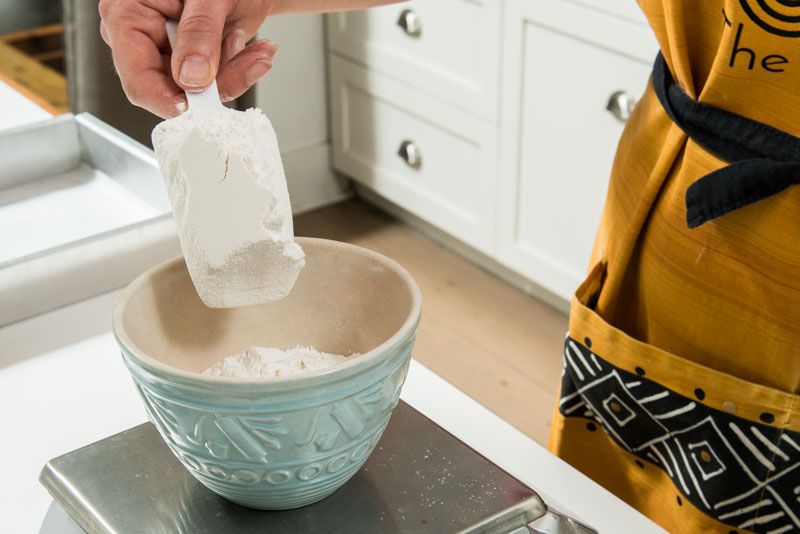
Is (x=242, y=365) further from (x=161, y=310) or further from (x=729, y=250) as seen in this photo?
(x=729, y=250)

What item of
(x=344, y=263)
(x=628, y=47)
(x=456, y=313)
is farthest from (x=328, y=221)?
(x=344, y=263)

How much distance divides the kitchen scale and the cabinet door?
127 centimetres

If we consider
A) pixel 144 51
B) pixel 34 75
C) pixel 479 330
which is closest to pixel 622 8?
pixel 479 330

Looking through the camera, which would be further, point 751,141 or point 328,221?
point 328,221

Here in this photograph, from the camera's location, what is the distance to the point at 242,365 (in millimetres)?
699

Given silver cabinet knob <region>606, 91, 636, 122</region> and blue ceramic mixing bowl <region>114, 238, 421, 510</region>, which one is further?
silver cabinet knob <region>606, 91, 636, 122</region>

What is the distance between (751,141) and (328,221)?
77.8 inches

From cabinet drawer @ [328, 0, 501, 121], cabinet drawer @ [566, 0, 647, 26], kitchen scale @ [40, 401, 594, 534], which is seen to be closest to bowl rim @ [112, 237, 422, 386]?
kitchen scale @ [40, 401, 594, 534]

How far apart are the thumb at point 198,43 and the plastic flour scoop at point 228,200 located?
0.10 m

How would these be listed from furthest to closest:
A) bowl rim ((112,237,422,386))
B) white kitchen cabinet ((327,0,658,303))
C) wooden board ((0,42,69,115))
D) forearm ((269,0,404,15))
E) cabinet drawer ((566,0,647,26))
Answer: wooden board ((0,42,69,115)) < white kitchen cabinet ((327,0,658,303)) < cabinet drawer ((566,0,647,26)) < forearm ((269,0,404,15)) < bowl rim ((112,237,422,386))

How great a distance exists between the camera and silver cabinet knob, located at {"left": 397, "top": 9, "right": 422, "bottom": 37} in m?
2.34

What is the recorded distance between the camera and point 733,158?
0.82 metres

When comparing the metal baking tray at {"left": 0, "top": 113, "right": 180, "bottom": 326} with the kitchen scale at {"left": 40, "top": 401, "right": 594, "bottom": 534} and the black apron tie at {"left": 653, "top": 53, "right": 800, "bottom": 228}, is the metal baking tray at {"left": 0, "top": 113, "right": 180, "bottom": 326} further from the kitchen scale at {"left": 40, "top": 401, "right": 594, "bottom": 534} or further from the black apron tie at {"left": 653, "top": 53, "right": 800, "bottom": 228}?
the black apron tie at {"left": 653, "top": 53, "right": 800, "bottom": 228}

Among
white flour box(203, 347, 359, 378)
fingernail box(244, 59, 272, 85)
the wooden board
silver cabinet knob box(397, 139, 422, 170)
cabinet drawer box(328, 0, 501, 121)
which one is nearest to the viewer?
white flour box(203, 347, 359, 378)
